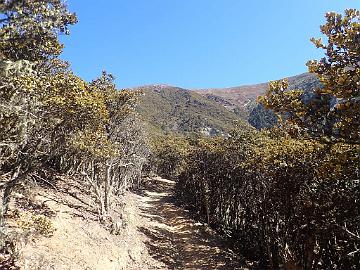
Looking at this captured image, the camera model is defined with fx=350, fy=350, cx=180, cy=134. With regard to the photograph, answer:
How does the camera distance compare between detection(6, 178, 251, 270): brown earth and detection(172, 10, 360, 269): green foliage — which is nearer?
detection(172, 10, 360, 269): green foliage

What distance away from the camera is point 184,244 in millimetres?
24562

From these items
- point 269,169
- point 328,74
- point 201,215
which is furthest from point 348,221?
point 201,215

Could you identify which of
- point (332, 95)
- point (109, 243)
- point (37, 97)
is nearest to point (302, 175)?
point (332, 95)

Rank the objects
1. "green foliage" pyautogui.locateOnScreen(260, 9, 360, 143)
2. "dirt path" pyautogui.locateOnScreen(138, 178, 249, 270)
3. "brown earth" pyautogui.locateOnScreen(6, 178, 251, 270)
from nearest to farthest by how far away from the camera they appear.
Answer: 1. "green foliage" pyautogui.locateOnScreen(260, 9, 360, 143)
2. "brown earth" pyautogui.locateOnScreen(6, 178, 251, 270)
3. "dirt path" pyautogui.locateOnScreen(138, 178, 249, 270)

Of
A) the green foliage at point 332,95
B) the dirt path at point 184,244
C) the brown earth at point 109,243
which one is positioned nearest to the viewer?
the green foliage at point 332,95

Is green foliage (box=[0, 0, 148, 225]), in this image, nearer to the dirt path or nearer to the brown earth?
the brown earth

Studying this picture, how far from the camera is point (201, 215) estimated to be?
34406 millimetres

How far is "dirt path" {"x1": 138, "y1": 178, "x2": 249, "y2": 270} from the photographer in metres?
20.6

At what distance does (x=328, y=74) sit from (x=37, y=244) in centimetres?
1260

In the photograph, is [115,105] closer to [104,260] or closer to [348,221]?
[104,260]

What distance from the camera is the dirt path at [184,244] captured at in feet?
67.5

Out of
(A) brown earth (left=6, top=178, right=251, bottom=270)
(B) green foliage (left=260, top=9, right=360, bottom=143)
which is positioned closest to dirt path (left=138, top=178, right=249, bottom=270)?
(A) brown earth (left=6, top=178, right=251, bottom=270)

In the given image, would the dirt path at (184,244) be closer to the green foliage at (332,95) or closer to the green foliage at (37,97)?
the green foliage at (37,97)

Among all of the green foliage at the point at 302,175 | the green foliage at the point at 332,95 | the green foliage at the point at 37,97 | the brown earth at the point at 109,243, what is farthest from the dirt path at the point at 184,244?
the green foliage at the point at 332,95
